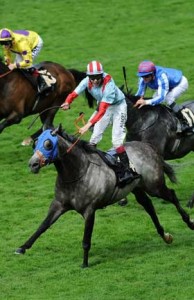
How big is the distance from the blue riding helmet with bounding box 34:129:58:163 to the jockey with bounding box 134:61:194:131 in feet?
8.17

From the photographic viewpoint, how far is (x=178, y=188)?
42.3 ft

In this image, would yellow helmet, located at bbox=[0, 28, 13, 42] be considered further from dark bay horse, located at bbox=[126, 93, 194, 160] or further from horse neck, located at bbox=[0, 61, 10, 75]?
dark bay horse, located at bbox=[126, 93, 194, 160]

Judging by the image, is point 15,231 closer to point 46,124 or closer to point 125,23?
point 46,124

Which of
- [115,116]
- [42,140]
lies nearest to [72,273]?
[42,140]

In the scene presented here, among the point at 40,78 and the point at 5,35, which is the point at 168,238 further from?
the point at 40,78

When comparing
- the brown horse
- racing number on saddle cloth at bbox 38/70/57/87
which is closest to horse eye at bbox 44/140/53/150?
the brown horse

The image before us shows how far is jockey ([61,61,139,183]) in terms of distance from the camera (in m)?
9.79

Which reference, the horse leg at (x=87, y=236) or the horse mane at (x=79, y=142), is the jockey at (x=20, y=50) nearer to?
the horse mane at (x=79, y=142)

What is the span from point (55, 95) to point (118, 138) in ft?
15.6

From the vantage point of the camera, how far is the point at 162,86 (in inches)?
458

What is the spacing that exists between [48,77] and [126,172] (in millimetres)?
5024

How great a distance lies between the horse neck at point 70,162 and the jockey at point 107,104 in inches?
9.0


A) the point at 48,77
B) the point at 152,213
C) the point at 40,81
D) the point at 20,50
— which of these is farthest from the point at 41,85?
the point at 152,213

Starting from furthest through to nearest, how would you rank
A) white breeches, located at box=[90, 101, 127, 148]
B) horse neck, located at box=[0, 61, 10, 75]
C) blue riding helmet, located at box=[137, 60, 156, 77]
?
horse neck, located at box=[0, 61, 10, 75] < blue riding helmet, located at box=[137, 60, 156, 77] < white breeches, located at box=[90, 101, 127, 148]
